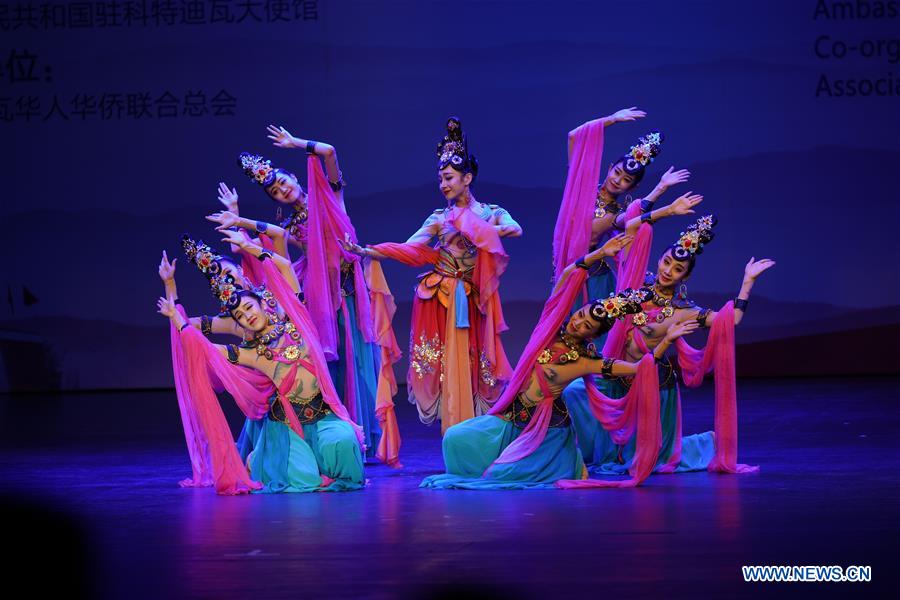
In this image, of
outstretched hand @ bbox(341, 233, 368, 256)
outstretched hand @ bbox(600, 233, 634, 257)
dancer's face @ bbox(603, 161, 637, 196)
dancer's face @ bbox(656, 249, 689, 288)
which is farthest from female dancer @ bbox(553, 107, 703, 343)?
outstretched hand @ bbox(341, 233, 368, 256)

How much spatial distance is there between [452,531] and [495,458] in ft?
3.65

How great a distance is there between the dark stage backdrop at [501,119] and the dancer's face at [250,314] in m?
4.25

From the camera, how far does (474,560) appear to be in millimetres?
3615

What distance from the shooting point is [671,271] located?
5391 mm

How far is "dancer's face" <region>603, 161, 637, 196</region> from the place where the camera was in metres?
5.94

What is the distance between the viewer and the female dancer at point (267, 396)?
5.08 metres

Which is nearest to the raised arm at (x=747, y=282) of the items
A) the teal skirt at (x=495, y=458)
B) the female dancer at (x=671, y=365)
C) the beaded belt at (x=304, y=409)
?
the female dancer at (x=671, y=365)

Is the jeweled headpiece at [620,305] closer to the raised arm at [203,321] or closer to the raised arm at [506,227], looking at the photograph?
the raised arm at [506,227]

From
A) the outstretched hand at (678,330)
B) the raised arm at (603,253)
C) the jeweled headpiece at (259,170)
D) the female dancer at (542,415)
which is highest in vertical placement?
the jeweled headpiece at (259,170)

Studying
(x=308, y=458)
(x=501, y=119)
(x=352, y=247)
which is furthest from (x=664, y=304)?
(x=501, y=119)

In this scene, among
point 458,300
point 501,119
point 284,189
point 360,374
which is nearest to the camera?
point 458,300

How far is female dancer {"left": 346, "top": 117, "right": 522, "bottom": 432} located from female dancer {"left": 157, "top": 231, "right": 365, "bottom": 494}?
0.62 metres

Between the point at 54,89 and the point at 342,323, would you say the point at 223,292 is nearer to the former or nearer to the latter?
the point at 342,323

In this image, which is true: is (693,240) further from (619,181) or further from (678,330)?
(619,181)
